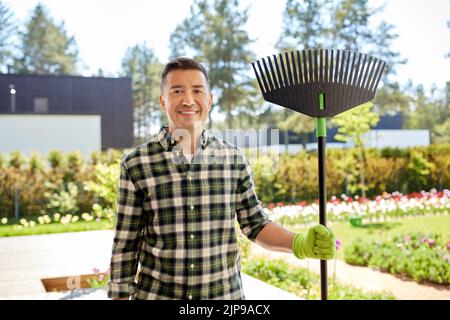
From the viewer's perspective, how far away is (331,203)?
14.2 feet

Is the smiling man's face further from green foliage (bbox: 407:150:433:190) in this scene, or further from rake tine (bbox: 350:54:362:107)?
green foliage (bbox: 407:150:433:190)

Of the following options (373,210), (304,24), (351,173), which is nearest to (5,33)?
(304,24)

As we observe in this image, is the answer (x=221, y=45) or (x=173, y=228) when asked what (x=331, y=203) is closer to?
(x=221, y=45)

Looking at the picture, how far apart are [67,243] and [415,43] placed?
277 cm

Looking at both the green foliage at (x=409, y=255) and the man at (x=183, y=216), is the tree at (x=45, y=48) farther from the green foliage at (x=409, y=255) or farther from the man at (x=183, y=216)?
the man at (x=183, y=216)

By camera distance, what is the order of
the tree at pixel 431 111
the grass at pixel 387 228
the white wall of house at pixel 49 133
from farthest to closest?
the white wall of house at pixel 49 133, the tree at pixel 431 111, the grass at pixel 387 228

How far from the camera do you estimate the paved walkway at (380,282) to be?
7.93ft

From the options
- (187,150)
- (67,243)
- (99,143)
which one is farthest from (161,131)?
(99,143)

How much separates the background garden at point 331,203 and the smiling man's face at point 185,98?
1752 millimetres

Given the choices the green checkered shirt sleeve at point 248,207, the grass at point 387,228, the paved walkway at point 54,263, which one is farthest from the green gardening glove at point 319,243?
the grass at point 387,228

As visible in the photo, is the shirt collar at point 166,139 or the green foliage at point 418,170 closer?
the shirt collar at point 166,139

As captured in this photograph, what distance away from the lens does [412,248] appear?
2.85 m
